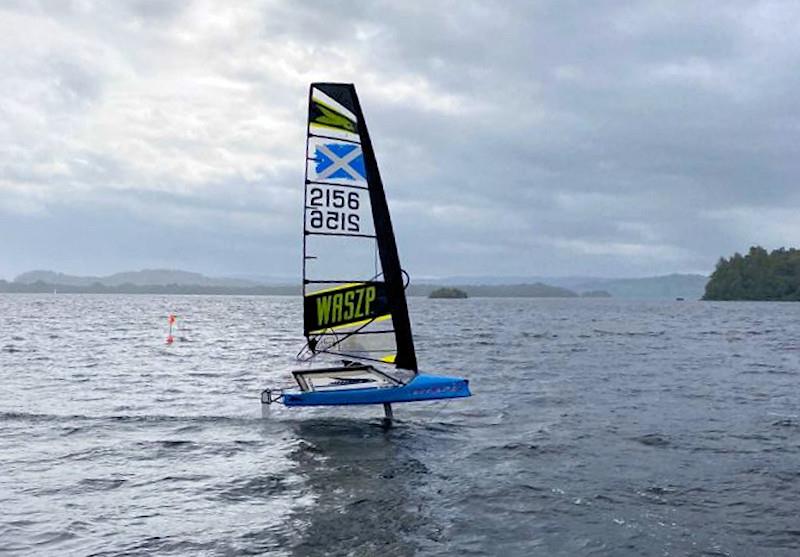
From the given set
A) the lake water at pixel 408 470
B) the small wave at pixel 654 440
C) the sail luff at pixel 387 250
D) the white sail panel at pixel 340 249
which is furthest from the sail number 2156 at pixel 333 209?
the small wave at pixel 654 440

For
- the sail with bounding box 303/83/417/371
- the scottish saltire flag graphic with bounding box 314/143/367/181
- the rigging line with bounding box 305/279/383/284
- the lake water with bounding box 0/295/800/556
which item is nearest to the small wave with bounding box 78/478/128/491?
the lake water with bounding box 0/295/800/556

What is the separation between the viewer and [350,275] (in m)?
17.5

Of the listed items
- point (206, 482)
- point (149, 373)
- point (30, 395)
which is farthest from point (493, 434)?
point (149, 373)

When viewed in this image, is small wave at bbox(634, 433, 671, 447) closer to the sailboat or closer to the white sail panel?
the sailboat

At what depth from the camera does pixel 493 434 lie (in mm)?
17625

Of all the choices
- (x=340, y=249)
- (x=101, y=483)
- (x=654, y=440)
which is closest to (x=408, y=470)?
(x=101, y=483)

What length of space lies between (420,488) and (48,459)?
301 inches

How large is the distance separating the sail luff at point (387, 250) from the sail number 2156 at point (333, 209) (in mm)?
480

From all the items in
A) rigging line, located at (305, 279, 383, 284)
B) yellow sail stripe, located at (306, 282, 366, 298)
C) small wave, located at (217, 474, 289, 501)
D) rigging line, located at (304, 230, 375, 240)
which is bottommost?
small wave, located at (217, 474, 289, 501)

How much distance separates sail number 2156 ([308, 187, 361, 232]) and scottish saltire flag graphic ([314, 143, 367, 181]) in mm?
350

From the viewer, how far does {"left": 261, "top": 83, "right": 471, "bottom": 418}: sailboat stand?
53.7 feet

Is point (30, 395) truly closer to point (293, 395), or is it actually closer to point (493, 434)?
point (293, 395)

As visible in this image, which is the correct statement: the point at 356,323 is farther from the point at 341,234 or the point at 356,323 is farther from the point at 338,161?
the point at 338,161

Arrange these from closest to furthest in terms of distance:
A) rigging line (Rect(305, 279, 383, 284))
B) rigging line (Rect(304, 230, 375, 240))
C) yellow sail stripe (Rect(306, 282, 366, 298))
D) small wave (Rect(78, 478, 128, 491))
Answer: small wave (Rect(78, 478, 128, 491)) < rigging line (Rect(304, 230, 375, 240)) < rigging line (Rect(305, 279, 383, 284)) < yellow sail stripe (Rect(306, 282, 366, 298))
